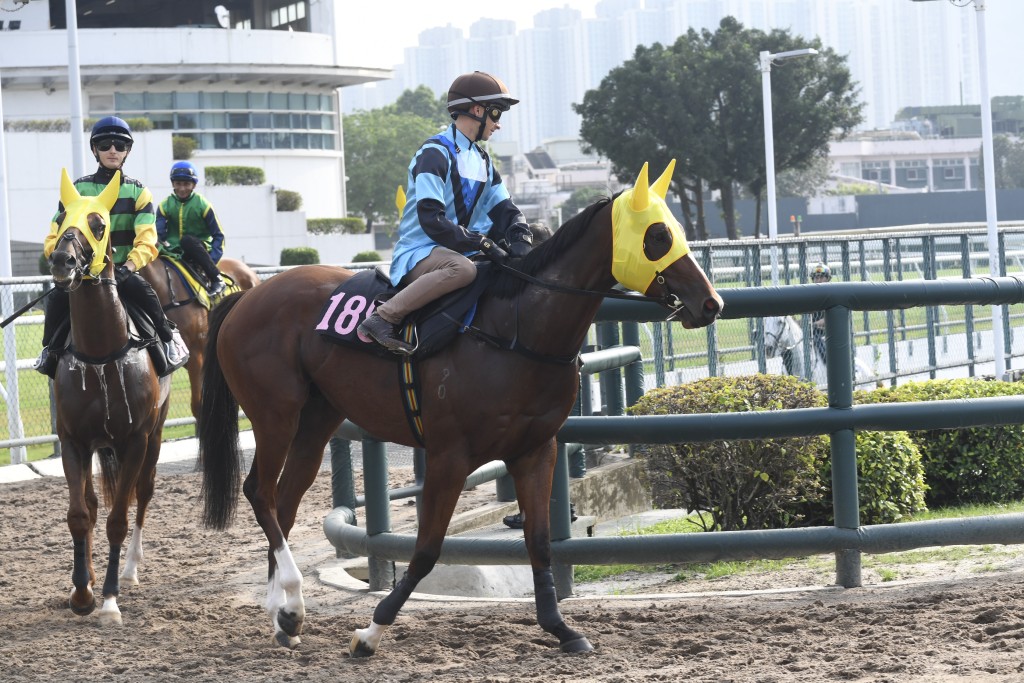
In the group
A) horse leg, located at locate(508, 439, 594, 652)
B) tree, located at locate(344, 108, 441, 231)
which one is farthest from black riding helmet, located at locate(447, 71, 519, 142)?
tree, located at locate(344, 108, 441, 231)

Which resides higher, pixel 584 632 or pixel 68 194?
pixel 68 194

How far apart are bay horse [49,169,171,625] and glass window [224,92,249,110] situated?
169 feet

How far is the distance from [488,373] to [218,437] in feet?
6.11

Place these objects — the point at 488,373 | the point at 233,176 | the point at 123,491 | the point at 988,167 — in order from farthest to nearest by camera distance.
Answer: the point at 233,176
the point at 988,167
the point at 123,491
the point at 488,373

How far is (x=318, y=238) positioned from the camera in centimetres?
4912

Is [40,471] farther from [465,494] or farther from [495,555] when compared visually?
[495,555]

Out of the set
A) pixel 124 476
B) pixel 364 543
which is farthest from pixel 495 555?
pixel 124 476

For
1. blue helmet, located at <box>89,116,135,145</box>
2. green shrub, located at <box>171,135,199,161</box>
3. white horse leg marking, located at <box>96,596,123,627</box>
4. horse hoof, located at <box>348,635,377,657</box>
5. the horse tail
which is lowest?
white horse leg marking, located at <box>96,596,123,627</box>

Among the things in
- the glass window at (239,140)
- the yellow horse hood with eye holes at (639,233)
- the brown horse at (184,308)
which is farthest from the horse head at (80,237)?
the glass window at (239,140)

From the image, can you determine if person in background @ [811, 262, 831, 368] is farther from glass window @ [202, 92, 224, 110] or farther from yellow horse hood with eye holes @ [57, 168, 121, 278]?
glass window @ [202, 92, 224, 110]

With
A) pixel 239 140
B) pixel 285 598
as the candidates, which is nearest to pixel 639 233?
pixel 285 598

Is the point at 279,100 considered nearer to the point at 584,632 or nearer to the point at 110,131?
the point at 110,131

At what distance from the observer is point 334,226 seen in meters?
49.8

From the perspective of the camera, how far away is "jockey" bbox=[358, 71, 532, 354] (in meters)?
5.27
